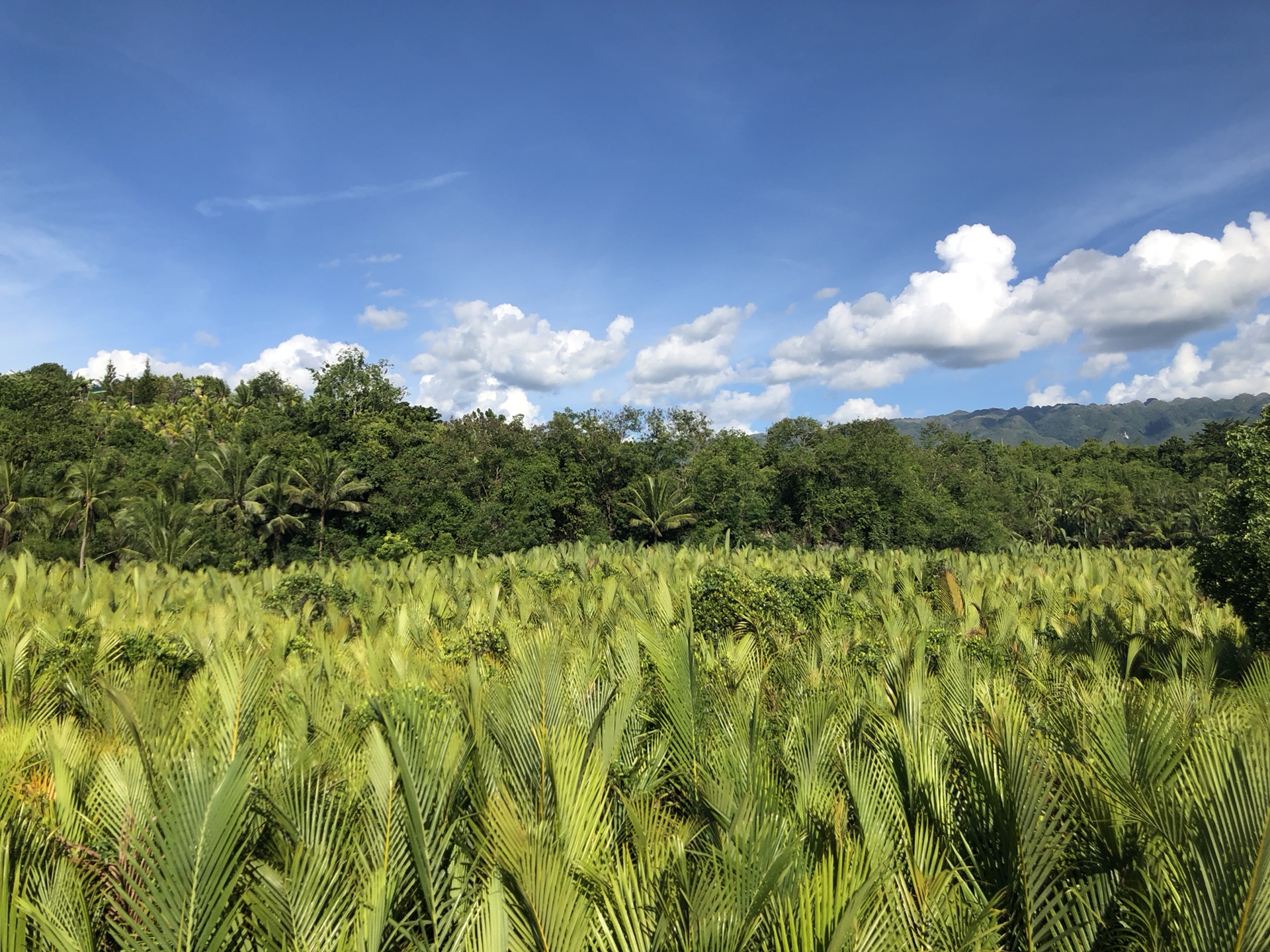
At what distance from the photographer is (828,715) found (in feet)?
10.4

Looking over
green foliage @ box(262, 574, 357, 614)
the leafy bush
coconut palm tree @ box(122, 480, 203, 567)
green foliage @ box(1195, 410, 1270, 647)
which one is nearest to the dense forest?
coconut palm tree @ box(122, 480, 203, 567)

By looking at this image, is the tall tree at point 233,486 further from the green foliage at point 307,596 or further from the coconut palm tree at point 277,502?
the green foliage at point 307,596

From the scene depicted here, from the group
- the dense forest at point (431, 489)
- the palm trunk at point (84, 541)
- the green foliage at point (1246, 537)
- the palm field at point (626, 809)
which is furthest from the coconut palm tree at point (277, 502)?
the green foliage at point (1246, 537)

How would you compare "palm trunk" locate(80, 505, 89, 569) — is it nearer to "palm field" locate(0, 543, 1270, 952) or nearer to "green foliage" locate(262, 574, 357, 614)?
"green foliage" locate(262, 574, 357, 614)

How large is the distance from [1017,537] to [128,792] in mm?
40805

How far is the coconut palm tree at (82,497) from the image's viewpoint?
91.6 feet

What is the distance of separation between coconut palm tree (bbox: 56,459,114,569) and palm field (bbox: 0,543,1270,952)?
29.1 m

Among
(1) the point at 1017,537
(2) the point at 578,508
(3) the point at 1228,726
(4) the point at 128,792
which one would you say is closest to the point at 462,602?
(4) the point at 128,792

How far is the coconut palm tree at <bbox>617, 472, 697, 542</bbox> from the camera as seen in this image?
102ft

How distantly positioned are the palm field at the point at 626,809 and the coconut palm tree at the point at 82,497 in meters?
29.1

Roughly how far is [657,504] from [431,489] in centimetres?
988

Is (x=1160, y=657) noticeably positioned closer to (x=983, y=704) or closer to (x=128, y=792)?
(x=983, y=704)

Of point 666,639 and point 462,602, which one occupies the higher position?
point 666,639

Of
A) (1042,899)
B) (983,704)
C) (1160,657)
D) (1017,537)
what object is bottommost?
(1017,537)
